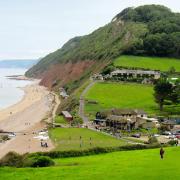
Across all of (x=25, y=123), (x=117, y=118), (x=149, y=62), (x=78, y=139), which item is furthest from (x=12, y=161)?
(x=149, y=62)

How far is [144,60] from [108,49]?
1088 inches

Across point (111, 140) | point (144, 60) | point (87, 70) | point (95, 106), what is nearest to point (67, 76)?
point (87, 70)

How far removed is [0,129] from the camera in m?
Result: 87.6

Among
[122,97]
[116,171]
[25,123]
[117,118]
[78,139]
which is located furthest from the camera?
[122,97]

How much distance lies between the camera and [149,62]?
145375 millimetres

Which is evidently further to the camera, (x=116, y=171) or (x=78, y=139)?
(x=78, y=139)

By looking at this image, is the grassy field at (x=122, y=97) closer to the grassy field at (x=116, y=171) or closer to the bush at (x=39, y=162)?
the bush at (x=39, y=162)

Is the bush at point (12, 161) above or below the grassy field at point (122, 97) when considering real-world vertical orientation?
above

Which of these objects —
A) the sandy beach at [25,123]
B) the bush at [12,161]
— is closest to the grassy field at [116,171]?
the bush at [12,161]

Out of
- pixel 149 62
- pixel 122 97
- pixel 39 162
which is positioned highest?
pixel 149 62

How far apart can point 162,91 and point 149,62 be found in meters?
57.1

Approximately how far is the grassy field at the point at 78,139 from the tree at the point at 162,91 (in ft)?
73.0

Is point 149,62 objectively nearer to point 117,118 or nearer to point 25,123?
point 25,123

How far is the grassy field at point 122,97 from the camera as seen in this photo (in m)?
92.8
